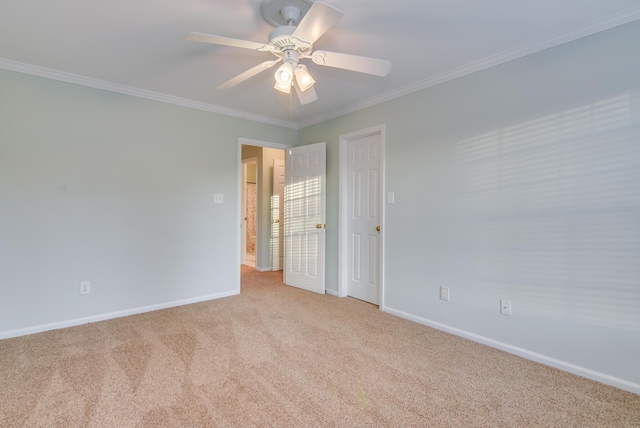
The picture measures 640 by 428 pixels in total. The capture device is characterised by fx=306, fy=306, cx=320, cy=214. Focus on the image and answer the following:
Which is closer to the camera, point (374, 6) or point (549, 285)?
point (374, 6)

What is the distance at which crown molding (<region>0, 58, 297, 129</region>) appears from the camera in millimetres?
2678

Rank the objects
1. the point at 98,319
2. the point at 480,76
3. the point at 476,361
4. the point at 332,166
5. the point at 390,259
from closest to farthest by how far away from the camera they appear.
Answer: the point at 476,361
the point at 480,76
the point at 98,319
the point at 390,259
the point at 332,166

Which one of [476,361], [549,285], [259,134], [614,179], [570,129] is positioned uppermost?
[259,134]

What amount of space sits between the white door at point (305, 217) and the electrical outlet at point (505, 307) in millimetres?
2120

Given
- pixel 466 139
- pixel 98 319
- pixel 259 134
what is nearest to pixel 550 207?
pixel 466 139

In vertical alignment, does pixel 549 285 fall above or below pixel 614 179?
below

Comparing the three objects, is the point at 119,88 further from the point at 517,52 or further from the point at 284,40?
the point at 517,52

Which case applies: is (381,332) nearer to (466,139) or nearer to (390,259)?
(390,259)

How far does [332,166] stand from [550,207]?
8.00ft

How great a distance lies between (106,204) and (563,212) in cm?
401

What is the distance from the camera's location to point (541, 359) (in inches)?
89.7

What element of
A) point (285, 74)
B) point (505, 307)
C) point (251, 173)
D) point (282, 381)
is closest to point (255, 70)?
point (285, 74)

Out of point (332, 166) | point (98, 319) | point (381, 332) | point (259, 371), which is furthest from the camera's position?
point (332, 166)

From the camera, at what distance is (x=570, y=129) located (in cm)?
215
